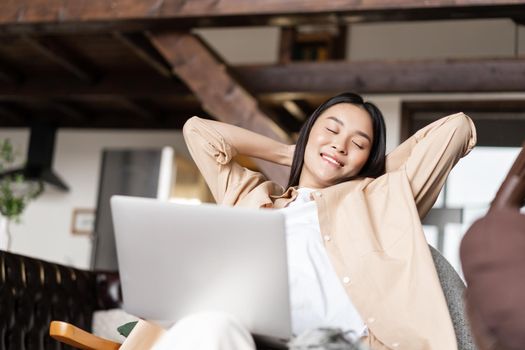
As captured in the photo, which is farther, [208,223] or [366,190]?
[366,190]

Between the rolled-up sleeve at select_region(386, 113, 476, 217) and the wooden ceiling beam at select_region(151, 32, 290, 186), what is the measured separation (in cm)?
231

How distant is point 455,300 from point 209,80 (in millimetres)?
2839

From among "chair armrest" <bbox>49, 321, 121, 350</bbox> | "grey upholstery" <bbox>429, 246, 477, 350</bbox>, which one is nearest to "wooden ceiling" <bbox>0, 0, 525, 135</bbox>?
"grey upholstery" <bbox>429, 246, 477, 350</bbox>

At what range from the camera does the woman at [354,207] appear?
1.60m

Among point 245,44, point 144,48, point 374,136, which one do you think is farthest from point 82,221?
point 374,136

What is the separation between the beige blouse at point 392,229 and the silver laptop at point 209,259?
0.39m

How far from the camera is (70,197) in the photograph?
737cm

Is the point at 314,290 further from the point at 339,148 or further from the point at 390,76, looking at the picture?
the point at 390,76

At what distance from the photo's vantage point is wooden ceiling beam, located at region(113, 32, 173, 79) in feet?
15.5

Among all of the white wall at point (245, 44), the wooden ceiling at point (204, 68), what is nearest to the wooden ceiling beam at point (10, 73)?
the wooden ceiling at point (204, 68)

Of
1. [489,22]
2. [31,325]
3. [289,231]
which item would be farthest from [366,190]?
[489,22]

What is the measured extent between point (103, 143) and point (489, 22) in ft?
12.3

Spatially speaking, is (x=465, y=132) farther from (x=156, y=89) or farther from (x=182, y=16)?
(x=156, y=89)

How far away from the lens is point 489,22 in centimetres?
562
